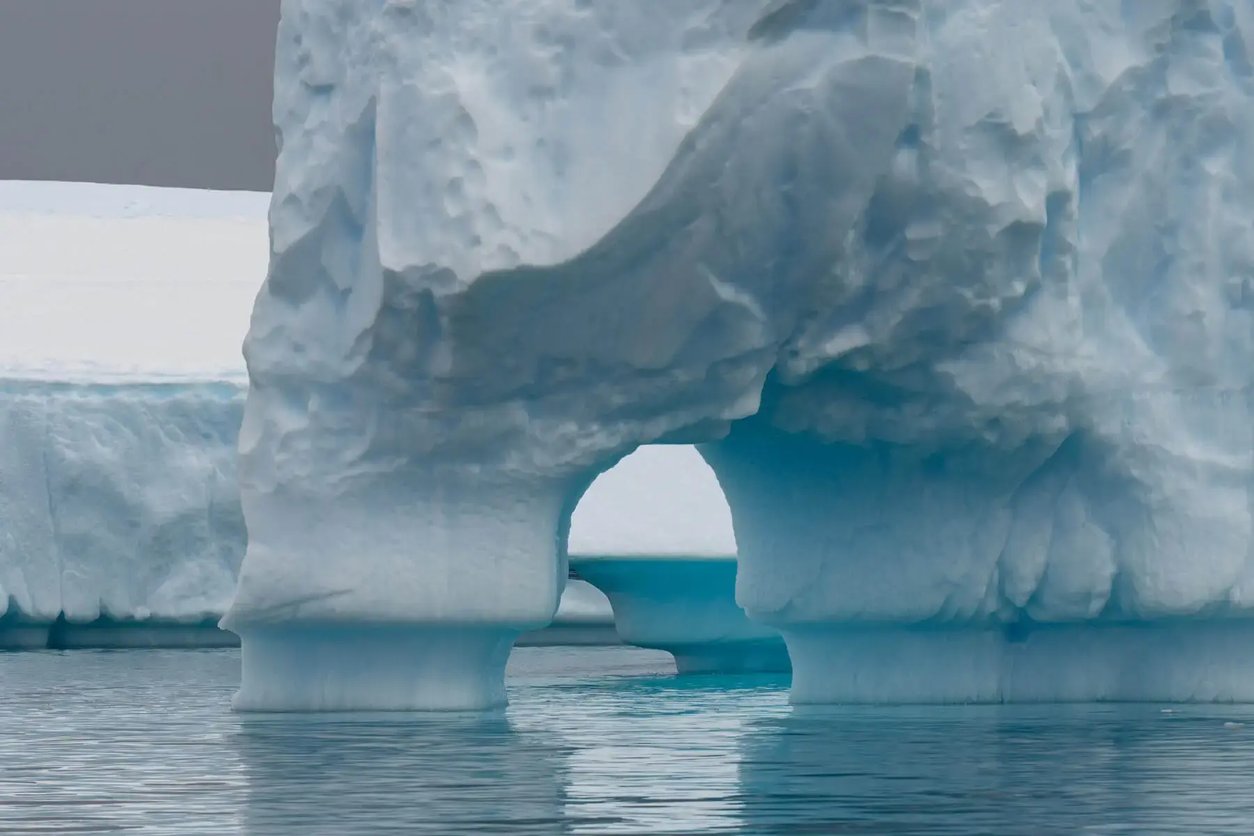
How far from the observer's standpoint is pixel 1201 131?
1093cm

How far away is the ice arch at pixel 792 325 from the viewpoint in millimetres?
9773

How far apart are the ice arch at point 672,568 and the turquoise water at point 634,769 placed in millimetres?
5131

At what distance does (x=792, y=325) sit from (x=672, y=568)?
27.6 feet

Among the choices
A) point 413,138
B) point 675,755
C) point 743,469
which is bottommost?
point 675,755

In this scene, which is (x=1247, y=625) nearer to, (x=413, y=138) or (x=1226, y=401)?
(x=1226, y=401)

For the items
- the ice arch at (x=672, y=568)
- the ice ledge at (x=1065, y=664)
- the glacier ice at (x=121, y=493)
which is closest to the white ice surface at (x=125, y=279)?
the glacier ice at (x=121, y=493)

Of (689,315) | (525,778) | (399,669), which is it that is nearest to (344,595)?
(399,669)

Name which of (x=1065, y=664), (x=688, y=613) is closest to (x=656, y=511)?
(x=688, y=613)

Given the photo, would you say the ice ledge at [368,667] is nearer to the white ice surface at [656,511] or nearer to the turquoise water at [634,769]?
the turquoise water at [634,769]

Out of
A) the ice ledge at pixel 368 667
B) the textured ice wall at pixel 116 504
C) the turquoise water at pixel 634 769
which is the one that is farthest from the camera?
the textured ice wall at pixel 116 504

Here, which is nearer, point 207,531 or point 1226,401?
point 1226,401

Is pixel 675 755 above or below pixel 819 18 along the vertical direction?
below

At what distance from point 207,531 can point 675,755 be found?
1431 cm

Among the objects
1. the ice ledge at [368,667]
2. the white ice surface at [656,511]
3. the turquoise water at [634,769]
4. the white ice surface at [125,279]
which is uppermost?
the white ice surface at [125,279]
